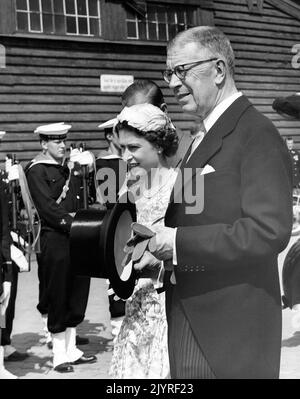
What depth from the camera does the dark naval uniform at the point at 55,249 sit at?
567cm

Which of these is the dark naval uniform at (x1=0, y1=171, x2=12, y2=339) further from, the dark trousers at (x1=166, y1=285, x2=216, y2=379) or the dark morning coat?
the dark morning coat

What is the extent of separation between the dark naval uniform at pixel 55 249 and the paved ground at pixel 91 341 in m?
0.40

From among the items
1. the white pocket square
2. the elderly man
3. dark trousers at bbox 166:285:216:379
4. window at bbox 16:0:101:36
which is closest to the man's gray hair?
the elderly man

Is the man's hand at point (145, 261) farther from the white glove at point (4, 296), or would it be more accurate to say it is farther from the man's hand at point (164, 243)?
the white glove at point (4, 296)

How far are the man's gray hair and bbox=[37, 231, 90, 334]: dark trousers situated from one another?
12.3 ft

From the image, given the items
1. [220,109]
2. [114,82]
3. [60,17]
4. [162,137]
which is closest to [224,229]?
[220,109]

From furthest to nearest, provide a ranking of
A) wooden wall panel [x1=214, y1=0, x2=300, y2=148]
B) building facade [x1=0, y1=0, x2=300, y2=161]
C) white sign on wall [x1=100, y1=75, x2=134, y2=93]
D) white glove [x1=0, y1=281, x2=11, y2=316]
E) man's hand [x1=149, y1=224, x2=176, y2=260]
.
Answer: wooden wall panel [x1=214, y1=0, x2=300, y2=148] < white sign on wall [x1=100, y1=75, x2=134, y2=93] < building facade [x1=0, y1=0, x2=300, y2=161] < white glove [x1=0, y1=281, x2=11, y2=316] < man's hand [x1=149, y1=224, x2=176, y2=260]

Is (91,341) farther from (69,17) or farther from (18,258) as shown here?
(69,17)

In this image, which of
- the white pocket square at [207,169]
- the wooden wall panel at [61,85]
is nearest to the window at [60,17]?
the wooden wall panel at [61,85]

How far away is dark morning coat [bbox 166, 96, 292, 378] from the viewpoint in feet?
6.41

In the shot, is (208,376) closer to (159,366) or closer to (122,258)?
(122,258)

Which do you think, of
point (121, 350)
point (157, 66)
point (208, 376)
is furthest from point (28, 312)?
point (157, 66)

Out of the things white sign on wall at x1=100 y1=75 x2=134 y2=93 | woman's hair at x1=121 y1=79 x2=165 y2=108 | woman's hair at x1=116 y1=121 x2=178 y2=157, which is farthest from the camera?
white sign on wall at x1=100 y1=75 x2=134 y2=93

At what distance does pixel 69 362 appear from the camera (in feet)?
18.2
